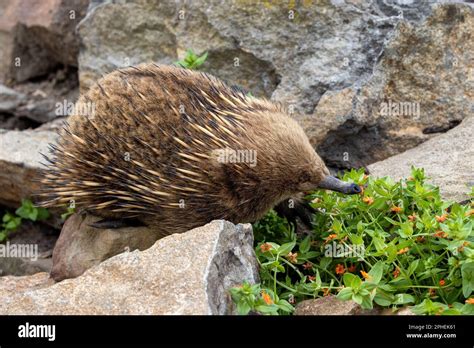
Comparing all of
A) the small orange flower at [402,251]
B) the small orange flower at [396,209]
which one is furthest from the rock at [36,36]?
the small orange flower at [402,251]

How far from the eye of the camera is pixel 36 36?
639cm

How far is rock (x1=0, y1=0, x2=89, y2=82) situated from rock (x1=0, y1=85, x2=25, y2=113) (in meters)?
0.27

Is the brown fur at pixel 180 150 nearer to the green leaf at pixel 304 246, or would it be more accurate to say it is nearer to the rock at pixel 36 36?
the green leaf at pixel 304 246

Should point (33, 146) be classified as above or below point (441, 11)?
below

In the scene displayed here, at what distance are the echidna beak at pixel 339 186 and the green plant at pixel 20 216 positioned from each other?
2.35 m

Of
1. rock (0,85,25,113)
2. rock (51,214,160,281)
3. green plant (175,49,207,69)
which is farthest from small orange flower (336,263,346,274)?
rock (0,85,25,113)

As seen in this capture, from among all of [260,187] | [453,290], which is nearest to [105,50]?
[260,187]

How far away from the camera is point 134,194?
405 cm

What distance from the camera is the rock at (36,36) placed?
6215mm

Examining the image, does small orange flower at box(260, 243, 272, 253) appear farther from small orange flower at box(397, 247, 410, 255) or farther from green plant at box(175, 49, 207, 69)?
green plant at box(175, 49, 207, 69)

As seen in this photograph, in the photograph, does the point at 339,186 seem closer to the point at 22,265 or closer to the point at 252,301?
the point at 252,301

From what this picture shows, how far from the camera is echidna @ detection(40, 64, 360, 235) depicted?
149 inches
